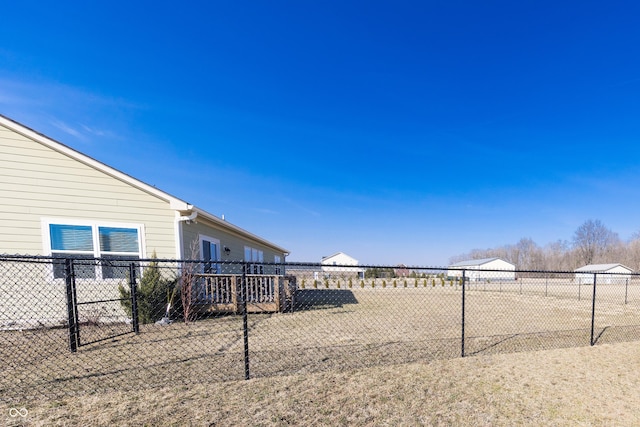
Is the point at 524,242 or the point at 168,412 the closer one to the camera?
the point at 168,412

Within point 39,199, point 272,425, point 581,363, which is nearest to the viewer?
point 272,425

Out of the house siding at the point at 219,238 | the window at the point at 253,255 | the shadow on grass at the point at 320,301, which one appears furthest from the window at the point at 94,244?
the window at the point at 253,255

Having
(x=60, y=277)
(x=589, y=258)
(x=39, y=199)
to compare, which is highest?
(x=39, y=199)

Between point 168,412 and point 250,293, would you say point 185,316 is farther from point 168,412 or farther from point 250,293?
point 168,412

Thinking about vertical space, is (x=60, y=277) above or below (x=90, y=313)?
above

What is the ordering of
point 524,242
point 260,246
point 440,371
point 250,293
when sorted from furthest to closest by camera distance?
1. point 524,242
2. point 260,246
3. point 250,293
4. point 440,371

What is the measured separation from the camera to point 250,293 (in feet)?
27.7

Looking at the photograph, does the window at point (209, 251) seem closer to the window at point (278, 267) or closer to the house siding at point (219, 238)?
the house siding at point (219, 238)

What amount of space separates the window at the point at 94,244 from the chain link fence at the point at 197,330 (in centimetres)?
7

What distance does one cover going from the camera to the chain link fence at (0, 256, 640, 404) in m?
3.83

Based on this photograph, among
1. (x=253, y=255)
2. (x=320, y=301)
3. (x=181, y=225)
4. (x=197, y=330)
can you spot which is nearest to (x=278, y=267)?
(x=253, y=255)

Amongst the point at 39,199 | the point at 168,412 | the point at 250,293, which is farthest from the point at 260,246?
the point at 168,412

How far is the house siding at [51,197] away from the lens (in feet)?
21.4

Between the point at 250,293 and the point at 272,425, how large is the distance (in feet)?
19.7
